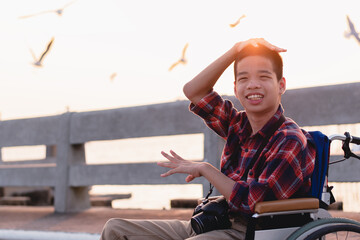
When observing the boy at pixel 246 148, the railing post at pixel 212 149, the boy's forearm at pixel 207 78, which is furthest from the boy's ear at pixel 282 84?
the railing post at pixel 212 149

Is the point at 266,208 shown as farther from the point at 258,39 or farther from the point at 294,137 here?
the point at 258,39

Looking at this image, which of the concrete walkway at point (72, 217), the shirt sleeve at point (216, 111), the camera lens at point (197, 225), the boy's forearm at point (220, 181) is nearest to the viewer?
the boy's forearm at point (220, 181)

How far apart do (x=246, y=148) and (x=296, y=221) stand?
42 cm

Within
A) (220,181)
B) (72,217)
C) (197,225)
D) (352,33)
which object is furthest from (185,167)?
(72,217)

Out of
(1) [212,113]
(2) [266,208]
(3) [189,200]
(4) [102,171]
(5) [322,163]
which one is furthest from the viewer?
(3) [189,200]

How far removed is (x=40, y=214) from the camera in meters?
7.36

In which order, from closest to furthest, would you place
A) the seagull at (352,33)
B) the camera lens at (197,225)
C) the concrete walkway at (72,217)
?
the camera lens at (197,225)
the concrete walkway at (72,217)
the seagull at (352,33)

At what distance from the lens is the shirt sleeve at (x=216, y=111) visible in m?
2.65

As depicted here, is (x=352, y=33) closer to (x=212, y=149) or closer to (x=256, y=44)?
(x=212, y=149)

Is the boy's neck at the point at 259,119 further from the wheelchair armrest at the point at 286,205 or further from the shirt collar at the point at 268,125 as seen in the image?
the wheelchair armrest at the point at 286,205

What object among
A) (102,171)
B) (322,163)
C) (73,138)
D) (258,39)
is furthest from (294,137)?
(73,138)

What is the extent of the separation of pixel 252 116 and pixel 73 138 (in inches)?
215

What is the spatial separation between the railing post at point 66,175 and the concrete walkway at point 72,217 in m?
0.19

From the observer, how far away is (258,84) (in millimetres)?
2320
